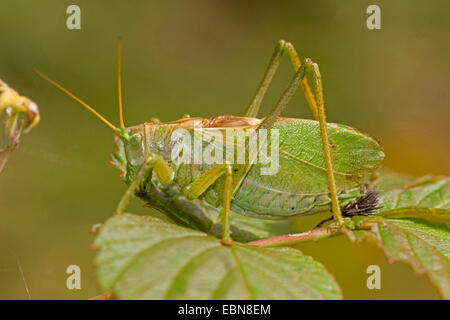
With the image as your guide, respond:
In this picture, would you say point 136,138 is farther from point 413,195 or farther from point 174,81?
point 174,81

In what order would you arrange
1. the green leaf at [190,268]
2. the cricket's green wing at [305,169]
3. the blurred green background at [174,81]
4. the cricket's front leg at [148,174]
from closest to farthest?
1. the green leaf at [190,268]
2. the cricket's front leg at [148,174]
3. the cricket's green wing at [305,169]
4. the blurred green background at [174,81]

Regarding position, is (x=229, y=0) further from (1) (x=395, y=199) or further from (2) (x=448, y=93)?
(1) (x=395, y=199)

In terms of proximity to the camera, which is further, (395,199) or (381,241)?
(395,199)

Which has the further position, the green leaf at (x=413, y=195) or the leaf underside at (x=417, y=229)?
the green leaf at (x=413, y=195)

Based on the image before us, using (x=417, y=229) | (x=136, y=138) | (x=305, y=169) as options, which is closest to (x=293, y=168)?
(x=305, y=169)

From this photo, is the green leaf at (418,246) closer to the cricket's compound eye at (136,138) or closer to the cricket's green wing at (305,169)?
the cricket's green wing at (305,169)

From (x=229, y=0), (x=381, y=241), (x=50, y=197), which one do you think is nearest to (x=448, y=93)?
(x=229, y=0)

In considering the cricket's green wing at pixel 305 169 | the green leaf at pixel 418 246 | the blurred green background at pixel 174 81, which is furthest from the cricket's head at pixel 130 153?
the blurred green background at pixel 174 81

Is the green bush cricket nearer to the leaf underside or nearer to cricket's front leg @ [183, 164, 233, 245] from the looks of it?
cricket's front leg @ [183, 164, 233, 245]
